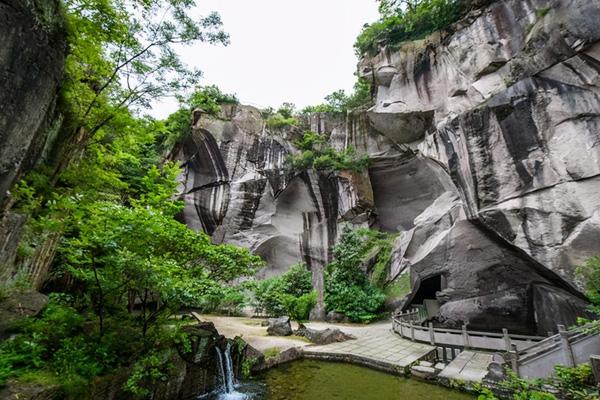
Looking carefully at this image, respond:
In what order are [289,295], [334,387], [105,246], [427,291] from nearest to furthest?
[105,246], [334,387], [289,295], [427,291]

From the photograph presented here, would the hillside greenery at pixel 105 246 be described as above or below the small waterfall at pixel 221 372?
above

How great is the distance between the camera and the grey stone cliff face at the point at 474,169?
8.45 meters

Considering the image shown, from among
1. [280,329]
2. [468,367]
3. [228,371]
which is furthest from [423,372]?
[280,329]

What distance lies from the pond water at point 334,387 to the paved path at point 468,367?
45 centimetres

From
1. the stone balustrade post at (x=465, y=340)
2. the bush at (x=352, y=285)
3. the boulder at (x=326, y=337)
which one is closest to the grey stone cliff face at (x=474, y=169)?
the bush at (x=352, y=285)

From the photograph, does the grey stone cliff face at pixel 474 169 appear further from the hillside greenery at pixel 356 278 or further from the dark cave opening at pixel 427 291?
the hillside greenery at pixel 356 278

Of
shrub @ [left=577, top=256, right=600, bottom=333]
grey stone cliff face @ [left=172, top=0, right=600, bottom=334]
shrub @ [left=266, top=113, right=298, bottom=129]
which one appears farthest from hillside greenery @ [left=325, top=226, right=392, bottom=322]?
shrub @ [left=266, top=113, right=298, bottom=129]

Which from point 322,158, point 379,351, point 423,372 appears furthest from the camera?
point 322,158

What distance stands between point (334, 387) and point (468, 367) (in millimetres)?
3535

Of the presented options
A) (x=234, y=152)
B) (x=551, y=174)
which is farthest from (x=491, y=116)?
(x=234, y=152)

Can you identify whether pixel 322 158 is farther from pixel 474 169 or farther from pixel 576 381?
pixel 576 381

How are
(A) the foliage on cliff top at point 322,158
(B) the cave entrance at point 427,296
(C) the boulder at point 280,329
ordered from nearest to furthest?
(C) the boulder at point 280,329
(B) the cave entrance at point 427,296
(A) the foliage on cliff top at point 322,158

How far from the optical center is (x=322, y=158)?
1942 centimetres

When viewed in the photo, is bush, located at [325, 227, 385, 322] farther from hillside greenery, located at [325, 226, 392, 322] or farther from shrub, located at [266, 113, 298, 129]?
shrub, located at [266, 113, 298, 129]
